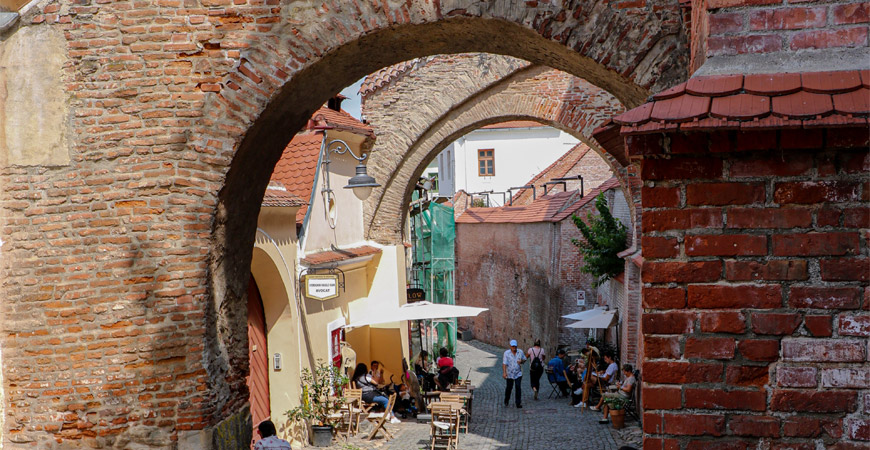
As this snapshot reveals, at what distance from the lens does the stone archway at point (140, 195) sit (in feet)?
20.3

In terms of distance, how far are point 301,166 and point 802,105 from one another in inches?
442

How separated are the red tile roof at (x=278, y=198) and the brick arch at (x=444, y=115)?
218 inches

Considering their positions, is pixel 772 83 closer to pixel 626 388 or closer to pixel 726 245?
pixel 726 245

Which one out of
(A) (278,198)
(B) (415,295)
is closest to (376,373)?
(B) (415,295)

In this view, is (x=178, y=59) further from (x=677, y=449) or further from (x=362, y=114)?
(x=362, y=114)

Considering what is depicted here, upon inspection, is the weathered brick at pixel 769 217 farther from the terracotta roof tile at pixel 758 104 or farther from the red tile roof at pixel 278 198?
the red tile roof at pixel 278 198

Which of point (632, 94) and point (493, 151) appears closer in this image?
point (632, 94)

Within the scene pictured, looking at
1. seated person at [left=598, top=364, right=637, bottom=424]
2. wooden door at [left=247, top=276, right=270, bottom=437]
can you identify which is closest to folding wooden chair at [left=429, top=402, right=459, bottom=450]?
wooden door at [left=247, top=276, right=270, bottom=437]

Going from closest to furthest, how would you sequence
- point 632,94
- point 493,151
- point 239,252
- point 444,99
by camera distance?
1. point 632,94
2. point 239,252
3. point 444,99
4. point 493,151

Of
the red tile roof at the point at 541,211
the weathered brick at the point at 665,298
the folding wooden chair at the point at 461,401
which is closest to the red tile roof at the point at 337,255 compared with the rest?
the folding wooden chair at the point at 461,401

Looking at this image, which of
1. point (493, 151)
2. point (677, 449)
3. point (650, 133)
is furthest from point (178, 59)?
point (493, 151)

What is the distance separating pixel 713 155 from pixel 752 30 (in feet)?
1.68

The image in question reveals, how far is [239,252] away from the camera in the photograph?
7059 mm

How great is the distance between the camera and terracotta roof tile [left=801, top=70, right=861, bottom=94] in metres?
2.70
